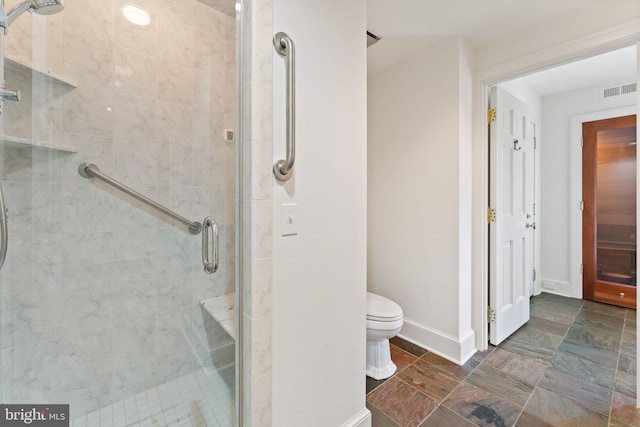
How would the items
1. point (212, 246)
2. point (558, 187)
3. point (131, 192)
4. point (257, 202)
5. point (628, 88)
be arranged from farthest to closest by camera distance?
point (558, 187) → point (628, 88) → point (131, 192) → point (212, 246) → point (257, 202)

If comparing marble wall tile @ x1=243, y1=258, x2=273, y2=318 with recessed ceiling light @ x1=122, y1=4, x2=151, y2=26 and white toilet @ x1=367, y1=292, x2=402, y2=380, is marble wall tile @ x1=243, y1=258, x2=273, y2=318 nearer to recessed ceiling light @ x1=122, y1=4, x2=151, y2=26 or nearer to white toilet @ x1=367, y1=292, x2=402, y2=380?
white toilet @ x1=367, y1=292, x2=402, y2=380

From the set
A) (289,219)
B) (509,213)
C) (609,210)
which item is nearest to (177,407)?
(289,219)

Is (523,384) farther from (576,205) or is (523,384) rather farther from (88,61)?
(88,61)

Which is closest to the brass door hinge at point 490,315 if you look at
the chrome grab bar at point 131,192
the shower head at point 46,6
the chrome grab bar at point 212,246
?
the chrome grab bar at point 212,246

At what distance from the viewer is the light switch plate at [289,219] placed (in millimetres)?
1037

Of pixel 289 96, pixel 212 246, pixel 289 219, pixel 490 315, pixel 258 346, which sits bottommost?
pixel 490 315

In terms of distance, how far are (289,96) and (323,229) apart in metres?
0.54

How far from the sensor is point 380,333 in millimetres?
1739

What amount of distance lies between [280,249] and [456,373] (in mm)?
1628

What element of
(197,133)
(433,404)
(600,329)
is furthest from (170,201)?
(600,329)

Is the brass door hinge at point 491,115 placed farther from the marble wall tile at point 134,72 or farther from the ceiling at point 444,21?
the marble wall tile at point 134,72

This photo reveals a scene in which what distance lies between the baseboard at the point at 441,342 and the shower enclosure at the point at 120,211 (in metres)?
1.58

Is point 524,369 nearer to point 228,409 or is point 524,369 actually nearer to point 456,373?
point 456,373

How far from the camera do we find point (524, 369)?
6.17ft
